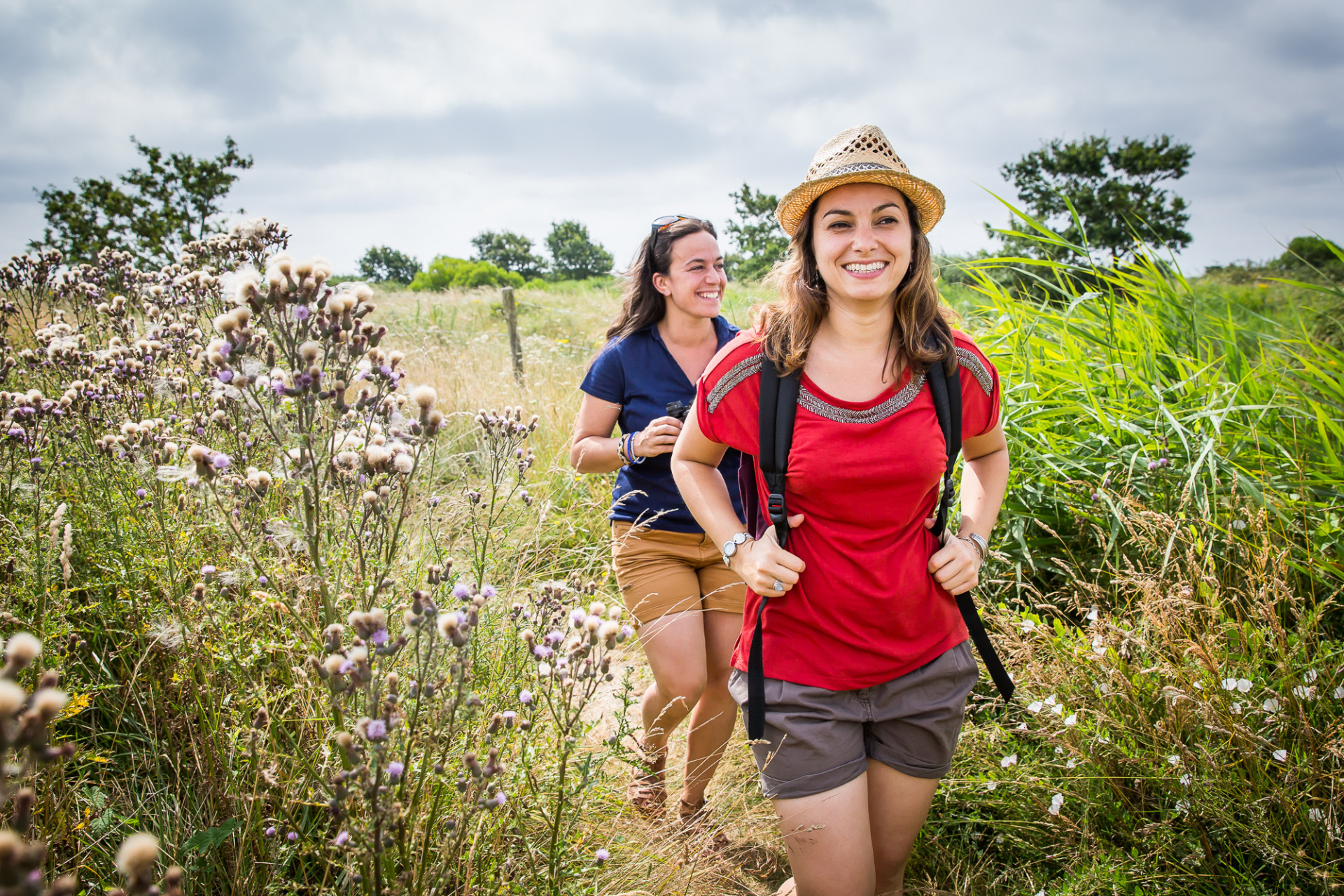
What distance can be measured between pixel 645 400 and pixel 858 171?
1.34m

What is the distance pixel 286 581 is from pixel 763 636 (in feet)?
4.56

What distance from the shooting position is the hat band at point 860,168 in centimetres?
206

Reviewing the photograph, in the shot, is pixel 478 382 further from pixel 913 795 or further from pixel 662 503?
pixel 913 795

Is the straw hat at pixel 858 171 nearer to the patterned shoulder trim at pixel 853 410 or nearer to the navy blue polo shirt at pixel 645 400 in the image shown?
the patterned shoulder trim at pixel 853 410

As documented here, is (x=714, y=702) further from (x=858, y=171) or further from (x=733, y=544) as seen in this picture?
(x=858, y=171)

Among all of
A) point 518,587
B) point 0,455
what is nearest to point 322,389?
point 518,587

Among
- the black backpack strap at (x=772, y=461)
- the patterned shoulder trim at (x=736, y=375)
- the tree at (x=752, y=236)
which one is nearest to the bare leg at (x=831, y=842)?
the black backpack strap at (x=772, y=461)

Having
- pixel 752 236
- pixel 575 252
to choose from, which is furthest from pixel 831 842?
pixel 575 252

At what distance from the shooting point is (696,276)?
10.2 ft

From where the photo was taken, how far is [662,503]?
2924mm

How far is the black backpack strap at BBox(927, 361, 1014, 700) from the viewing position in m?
2.10

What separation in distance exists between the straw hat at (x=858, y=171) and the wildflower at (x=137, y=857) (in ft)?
6.59

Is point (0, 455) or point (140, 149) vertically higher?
point (140, 149)

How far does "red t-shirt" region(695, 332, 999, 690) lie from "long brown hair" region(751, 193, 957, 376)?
73 mm
